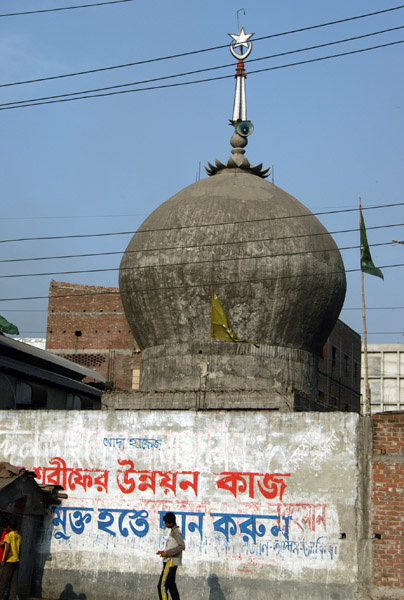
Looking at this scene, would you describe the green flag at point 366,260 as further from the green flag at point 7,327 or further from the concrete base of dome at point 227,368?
the green flag at point 7,327

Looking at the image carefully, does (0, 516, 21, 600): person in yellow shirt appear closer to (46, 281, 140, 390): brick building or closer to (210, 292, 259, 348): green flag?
(210, 292, 259, 348): green flag

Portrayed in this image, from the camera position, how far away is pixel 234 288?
20125mm

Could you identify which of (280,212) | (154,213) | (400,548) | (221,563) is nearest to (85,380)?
(154,213)

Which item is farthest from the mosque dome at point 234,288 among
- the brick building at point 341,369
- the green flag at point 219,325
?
the brick building at point 341,369

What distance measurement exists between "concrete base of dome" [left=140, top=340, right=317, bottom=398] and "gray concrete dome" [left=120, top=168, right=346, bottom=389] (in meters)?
0.03

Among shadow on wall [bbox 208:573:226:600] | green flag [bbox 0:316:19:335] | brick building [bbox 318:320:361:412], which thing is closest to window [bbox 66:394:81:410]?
green flag [bbox 0:316:19:335]

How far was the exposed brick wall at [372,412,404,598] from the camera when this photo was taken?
15062 millimetres

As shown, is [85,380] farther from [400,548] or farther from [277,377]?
[400,548]

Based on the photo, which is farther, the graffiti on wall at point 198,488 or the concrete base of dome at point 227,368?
the concrete base of dome at point 227,368

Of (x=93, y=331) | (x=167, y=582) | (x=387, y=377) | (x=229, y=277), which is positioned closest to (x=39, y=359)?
(x=229, y=277)

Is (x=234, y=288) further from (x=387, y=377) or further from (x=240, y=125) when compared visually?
(x=387, y=377)

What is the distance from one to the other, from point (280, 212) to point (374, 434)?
7126 millimetres

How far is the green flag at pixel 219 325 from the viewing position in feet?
65.8

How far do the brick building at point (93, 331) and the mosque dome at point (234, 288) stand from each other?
11962 mm
